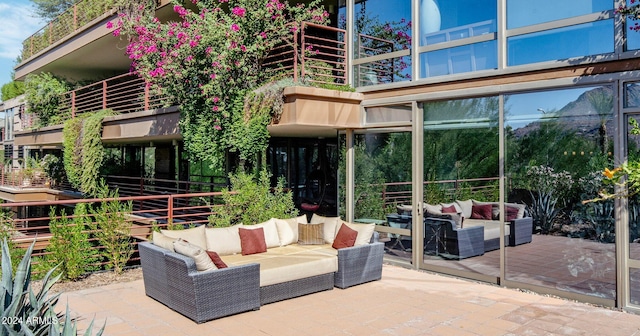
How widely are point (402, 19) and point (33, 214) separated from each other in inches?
927

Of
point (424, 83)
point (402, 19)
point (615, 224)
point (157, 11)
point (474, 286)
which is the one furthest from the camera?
point (157, 11)

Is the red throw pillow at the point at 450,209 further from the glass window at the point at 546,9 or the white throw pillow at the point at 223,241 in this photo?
the white throw pillow at the point at 223,241

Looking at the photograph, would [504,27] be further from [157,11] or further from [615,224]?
[157,11]

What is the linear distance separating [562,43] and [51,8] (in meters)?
35.8

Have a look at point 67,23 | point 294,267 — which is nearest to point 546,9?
point 294,267

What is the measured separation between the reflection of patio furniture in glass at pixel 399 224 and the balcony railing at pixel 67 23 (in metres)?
9.43

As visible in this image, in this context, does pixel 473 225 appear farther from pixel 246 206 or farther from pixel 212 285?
pixel 212 285

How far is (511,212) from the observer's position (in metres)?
6.97

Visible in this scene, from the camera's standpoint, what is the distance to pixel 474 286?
7129 mm

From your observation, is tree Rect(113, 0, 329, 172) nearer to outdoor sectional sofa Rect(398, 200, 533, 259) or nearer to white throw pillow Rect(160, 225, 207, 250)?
white throw pillow Rect(160, 225, 207, 250)

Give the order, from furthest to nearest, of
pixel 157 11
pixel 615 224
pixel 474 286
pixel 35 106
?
pixel 35 106
pixel 157 11
pixel 474 286
pixel 615 224

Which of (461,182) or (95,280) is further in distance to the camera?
(461,182)

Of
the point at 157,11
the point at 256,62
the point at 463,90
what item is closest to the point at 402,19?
the point at 463,90

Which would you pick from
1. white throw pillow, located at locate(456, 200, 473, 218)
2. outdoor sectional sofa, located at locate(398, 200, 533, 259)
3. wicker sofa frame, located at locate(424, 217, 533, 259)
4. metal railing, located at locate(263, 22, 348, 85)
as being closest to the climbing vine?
metal railing, located at locate(263, 22, 348, 85)
